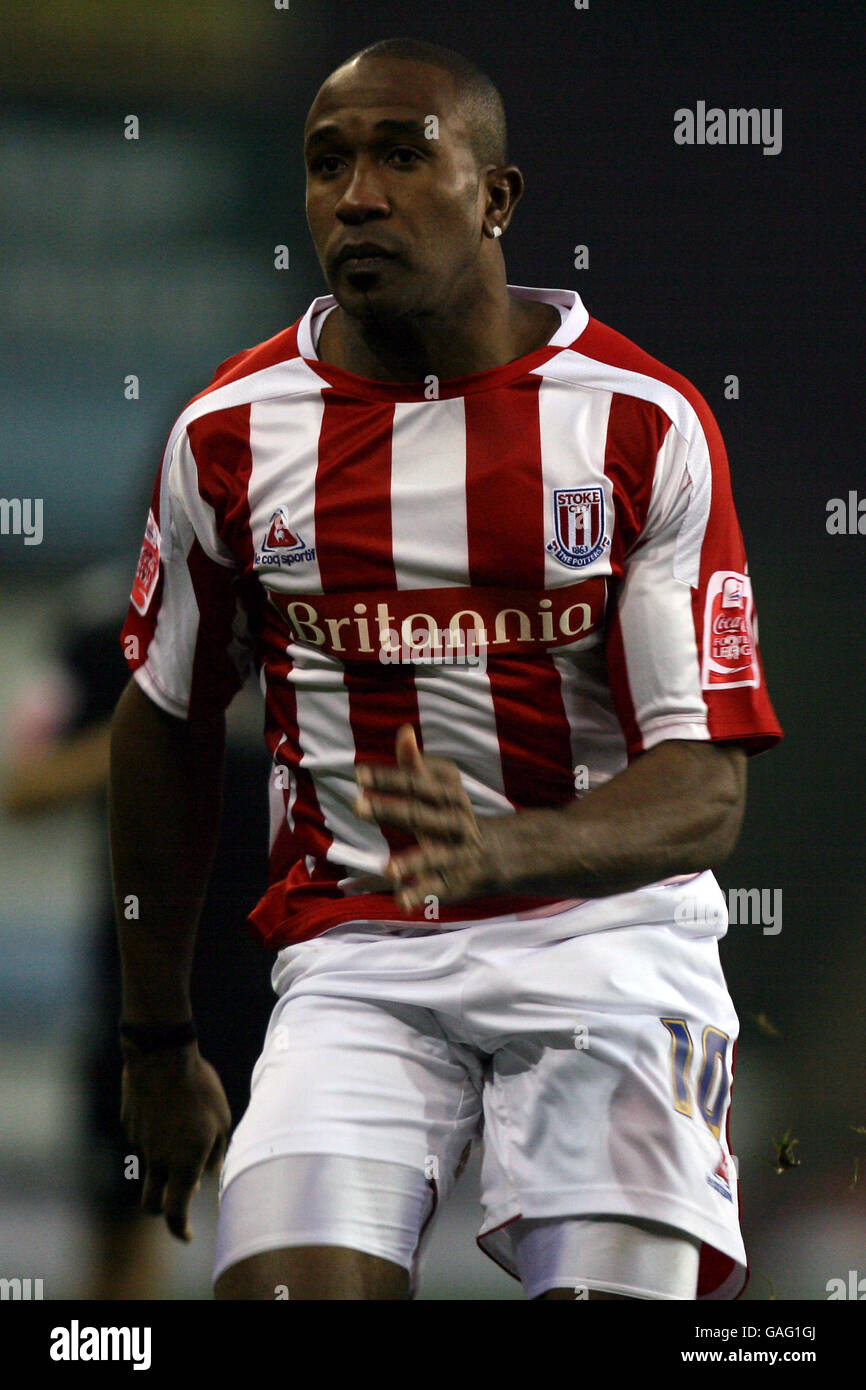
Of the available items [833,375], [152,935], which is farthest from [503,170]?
[152,935]

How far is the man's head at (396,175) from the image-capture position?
4.53 ft

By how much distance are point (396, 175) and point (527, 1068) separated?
80cm

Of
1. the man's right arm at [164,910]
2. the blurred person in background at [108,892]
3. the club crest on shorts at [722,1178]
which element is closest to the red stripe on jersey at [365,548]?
the man's right arm at [164,910]

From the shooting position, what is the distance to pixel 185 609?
1544mm

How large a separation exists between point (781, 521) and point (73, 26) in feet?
3.61

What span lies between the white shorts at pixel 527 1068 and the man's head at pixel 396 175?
0.59 metres

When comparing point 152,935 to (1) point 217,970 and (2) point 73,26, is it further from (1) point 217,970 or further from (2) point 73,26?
(2) point 73,26

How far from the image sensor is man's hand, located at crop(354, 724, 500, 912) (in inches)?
45.1

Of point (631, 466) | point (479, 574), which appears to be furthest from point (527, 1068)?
point (631, 466)

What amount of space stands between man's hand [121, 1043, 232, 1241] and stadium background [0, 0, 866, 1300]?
0.75ft

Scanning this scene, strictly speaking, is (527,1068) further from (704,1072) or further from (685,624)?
(685,624)

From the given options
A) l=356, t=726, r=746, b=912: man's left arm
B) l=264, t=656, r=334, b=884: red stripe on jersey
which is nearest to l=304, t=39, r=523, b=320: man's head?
l=264, t=656, r=334, b=884: red stripe on jersey

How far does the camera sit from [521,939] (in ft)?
4.59

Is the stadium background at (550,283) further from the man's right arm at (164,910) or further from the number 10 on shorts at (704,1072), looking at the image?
the number 10 on shorts at (704,1072)
